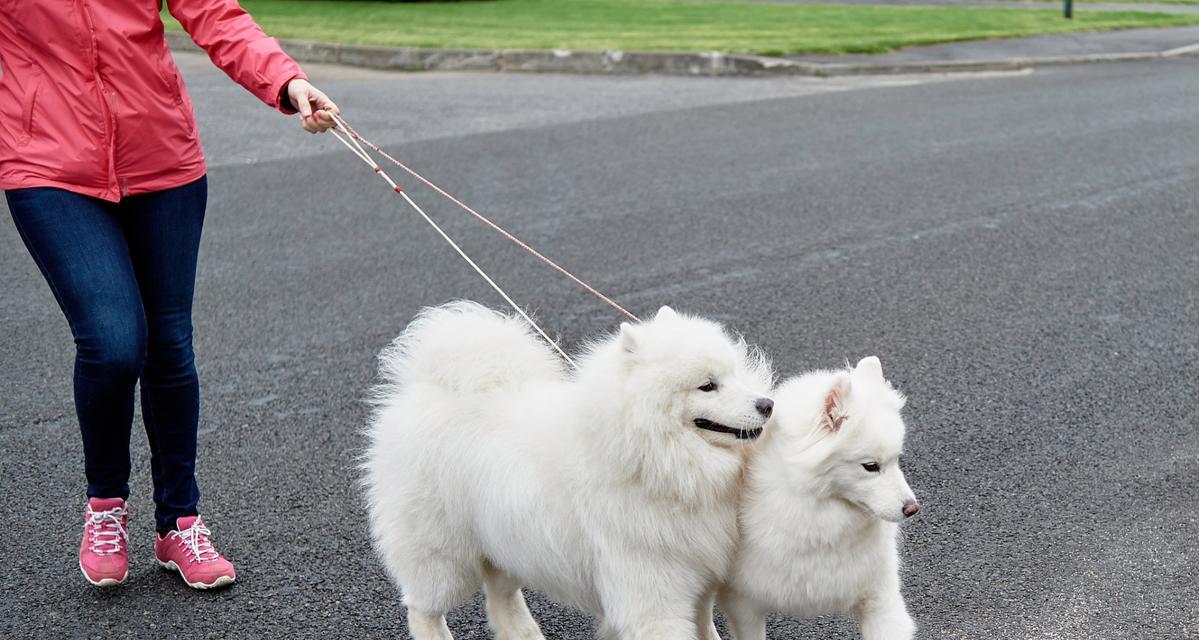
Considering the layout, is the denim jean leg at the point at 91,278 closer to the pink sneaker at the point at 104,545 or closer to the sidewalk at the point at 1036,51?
the pink sneaker at the point at 104,545

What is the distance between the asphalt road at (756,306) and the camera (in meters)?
4.16

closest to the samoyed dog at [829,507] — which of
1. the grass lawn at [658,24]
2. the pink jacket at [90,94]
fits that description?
the pink jacket at [90,94]

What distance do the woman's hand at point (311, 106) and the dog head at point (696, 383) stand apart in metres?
1.27

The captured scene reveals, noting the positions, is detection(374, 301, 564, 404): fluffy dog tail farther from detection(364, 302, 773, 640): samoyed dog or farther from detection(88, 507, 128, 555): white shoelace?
detection(88, 507, 128, 555): white shoelace

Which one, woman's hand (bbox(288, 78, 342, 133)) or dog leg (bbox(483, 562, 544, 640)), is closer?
dog leg (bbox(483, 562, 544, 640))

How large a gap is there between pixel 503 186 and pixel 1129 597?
22.2 feet

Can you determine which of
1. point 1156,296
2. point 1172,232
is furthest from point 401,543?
point 1172,232

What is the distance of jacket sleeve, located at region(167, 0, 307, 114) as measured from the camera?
13.0ft

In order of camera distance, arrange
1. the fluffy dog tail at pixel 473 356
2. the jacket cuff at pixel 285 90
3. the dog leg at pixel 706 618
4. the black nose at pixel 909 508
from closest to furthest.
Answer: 1. the black nose at pixel 909 508
2. the dog leg at pixel 706 618
3. the fluffy dog tail at pixel 473 356
4. the jacket cuff at pixel 285 90

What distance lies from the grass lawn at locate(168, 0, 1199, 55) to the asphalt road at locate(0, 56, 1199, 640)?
3.94 metres

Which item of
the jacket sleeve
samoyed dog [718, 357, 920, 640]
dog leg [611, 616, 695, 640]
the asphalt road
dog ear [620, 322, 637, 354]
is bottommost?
the asphalt road

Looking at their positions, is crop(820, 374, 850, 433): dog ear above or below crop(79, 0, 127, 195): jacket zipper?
below

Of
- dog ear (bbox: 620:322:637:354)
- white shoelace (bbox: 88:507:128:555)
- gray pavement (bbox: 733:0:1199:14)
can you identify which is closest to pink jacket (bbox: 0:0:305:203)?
white shoelace (bbox: 88:507:128:555)

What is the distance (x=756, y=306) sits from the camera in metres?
7.02
